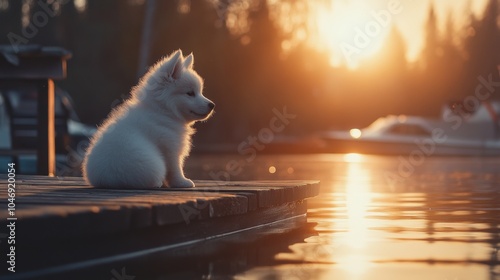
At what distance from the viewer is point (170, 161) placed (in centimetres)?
865

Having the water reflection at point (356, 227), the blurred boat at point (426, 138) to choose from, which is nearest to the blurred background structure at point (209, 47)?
the blurred boat at point (426, 138)

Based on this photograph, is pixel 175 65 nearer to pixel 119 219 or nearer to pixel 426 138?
pixel 119 219

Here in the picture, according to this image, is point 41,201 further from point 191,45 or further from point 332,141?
point 191,45

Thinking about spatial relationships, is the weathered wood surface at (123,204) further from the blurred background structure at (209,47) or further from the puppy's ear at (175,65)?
the blurred background structure at (209,47)

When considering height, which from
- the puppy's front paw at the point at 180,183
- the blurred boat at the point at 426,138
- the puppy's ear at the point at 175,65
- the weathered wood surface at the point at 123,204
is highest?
the blurred boat at the point at 426,138

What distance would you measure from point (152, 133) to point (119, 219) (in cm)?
242

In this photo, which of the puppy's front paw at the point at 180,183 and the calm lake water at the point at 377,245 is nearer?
the calm lake water at the point at 377,245

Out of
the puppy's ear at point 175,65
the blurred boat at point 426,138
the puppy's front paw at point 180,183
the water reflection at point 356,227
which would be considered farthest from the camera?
the blurred boat at point 426,138

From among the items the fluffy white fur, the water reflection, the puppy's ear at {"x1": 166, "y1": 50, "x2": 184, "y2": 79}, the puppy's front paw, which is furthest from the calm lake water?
the puppy's ear at {"x1": 166, "y1": 50, "x2": 184, "y2": 79}

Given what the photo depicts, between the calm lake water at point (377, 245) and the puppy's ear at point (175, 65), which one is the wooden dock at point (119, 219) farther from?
the puppy's ear at point (175, 65)

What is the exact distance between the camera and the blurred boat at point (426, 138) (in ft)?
128

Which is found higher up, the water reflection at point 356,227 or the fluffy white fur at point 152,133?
the fluffy white fur at point 152,133

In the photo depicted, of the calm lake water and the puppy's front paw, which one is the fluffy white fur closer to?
the puppy's front paw

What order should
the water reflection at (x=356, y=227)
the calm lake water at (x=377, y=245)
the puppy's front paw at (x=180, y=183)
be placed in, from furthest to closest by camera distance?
the puppy's front paw at (x=180, y=183) < the water reflection at (x=356, y=227) < the calm lake water at (x=377, y=245)
